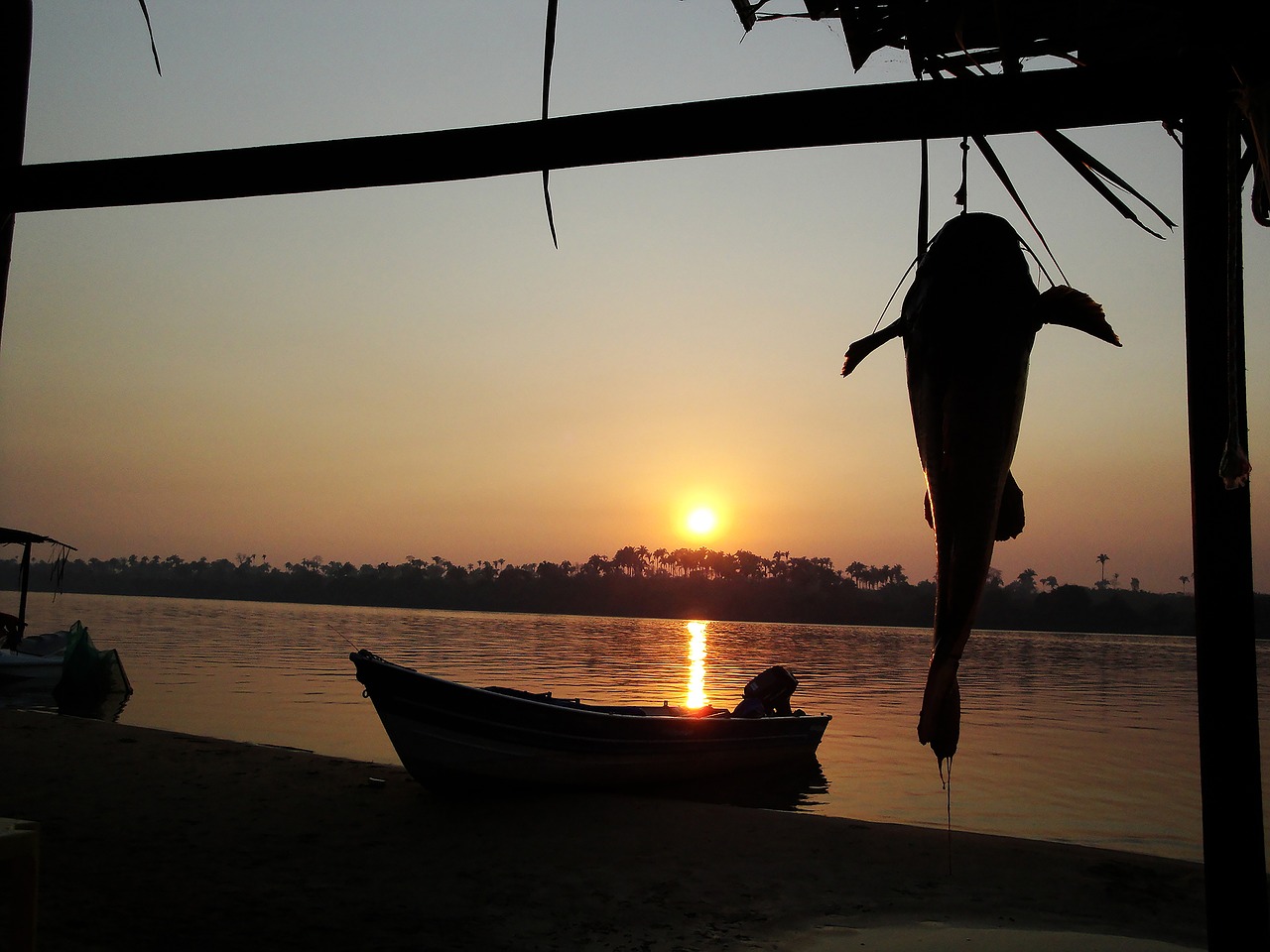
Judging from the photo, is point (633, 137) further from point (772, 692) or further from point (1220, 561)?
point (772, 692)

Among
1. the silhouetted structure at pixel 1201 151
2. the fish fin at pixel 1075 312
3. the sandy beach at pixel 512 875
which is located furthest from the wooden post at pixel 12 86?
the sandy beach at pixel 512 875

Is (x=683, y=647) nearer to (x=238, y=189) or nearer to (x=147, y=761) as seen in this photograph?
(x=147, y=761)

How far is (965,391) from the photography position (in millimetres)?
1164

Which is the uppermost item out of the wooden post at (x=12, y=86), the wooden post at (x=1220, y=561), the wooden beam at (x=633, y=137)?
the wooden post at (x=12, y=86)

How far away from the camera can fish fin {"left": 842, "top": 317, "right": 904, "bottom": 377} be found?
130cm

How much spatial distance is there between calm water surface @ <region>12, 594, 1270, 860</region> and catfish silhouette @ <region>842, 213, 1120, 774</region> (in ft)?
55.4

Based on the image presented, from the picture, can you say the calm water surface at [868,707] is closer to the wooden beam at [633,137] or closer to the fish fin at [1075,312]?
the wooden beam at [633,137]

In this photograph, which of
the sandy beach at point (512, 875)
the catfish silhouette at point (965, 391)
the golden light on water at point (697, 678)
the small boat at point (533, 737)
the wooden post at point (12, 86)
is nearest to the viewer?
the catfish silhouette at point (965, 391)

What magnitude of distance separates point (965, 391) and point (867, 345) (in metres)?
0.20

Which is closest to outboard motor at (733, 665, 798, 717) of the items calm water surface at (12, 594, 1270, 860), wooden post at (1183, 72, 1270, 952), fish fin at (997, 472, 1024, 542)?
calm water surface at (12, 594, 1270, 860)

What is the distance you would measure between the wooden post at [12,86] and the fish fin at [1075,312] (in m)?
2.56

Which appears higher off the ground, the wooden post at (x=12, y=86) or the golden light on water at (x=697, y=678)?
the wooden post at (x=12, y=86)

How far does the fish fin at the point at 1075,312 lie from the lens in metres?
1.26

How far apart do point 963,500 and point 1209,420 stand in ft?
2.51
